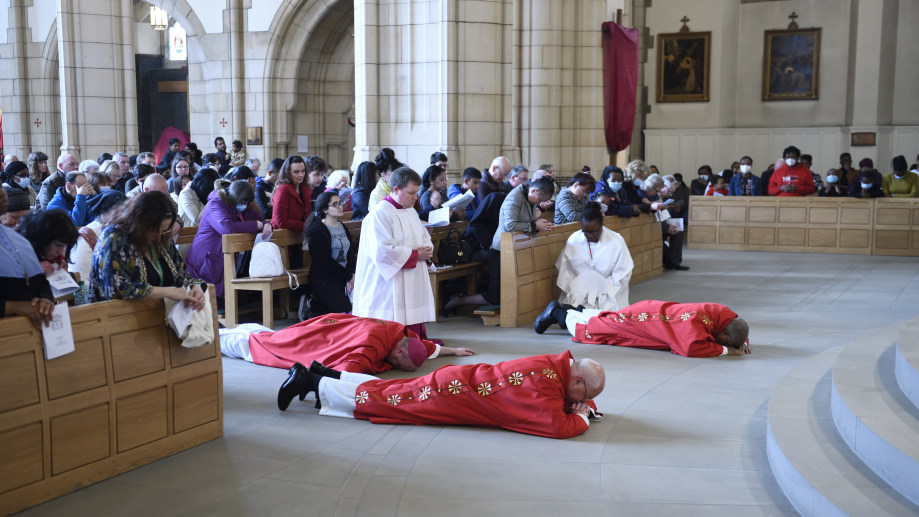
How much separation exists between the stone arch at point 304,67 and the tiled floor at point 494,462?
11.0 meters

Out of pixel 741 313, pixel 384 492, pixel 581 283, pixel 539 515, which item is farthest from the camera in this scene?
pixel 741 313

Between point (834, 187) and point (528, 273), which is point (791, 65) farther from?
point (528, 273)

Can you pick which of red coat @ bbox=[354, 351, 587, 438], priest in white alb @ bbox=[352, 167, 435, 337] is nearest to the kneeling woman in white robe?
priest in white alb @ bbox=[352, 167, 435, 337]

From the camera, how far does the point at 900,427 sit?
4.09 meters

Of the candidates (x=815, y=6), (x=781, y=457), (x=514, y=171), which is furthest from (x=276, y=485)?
(x=815, y=6)

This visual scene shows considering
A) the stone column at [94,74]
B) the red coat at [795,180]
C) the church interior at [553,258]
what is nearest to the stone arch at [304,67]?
the church interior at [553,258]

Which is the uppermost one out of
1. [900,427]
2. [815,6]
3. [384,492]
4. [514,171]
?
[815,6]

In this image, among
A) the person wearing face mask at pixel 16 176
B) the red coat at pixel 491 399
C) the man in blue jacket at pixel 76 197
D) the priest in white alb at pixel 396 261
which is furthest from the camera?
the person wearing face mask at pixel 16 176

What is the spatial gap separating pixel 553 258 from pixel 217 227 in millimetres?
3346

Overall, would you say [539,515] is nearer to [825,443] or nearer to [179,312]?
[825,443]

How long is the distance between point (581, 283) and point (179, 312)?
4.64 metres

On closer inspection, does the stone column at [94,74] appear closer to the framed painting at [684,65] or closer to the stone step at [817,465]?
the stone step at [817,465]

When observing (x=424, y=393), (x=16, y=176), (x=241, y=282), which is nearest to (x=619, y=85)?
(x=241, y=282)

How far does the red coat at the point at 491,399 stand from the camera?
5020mm
